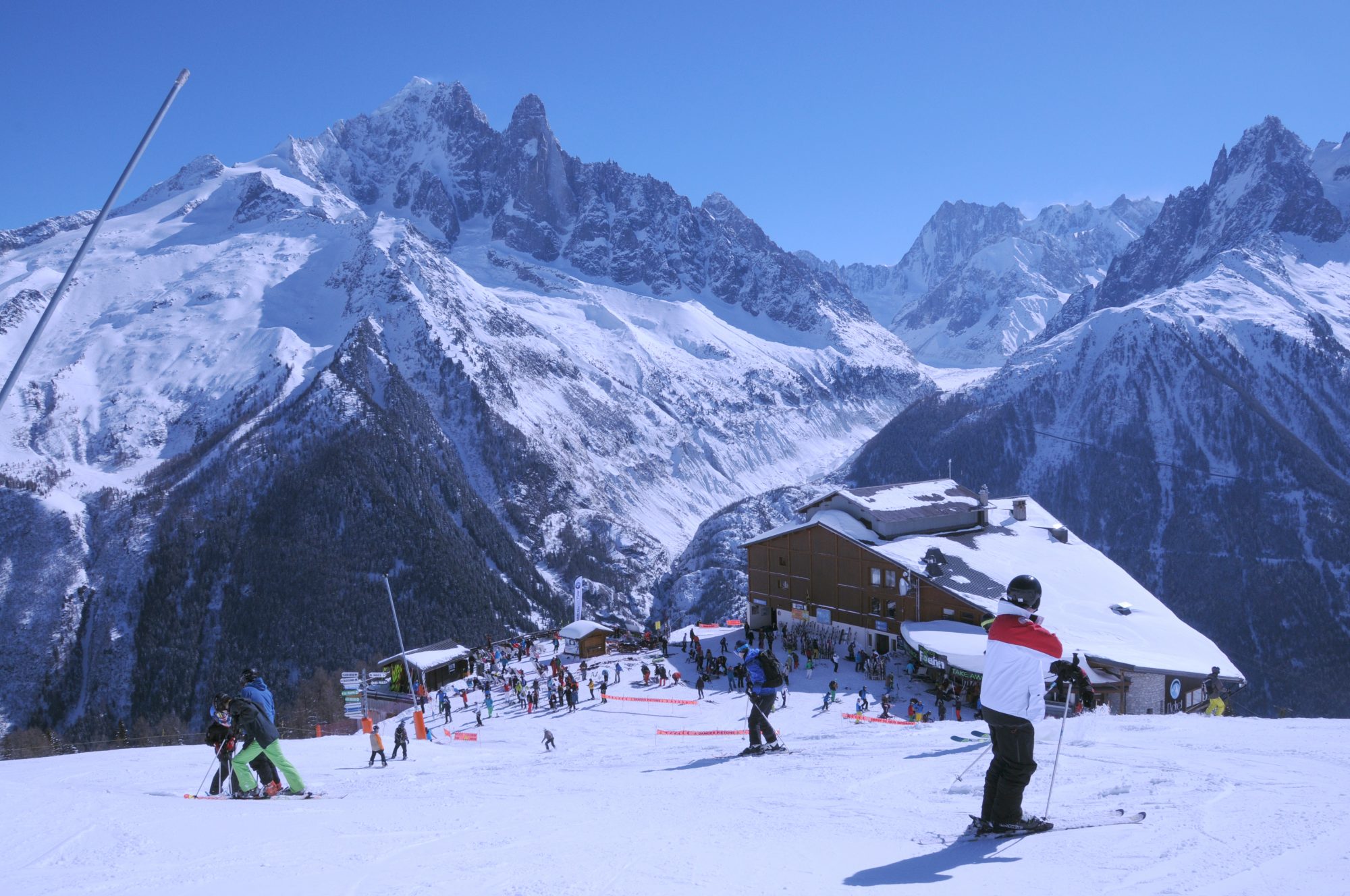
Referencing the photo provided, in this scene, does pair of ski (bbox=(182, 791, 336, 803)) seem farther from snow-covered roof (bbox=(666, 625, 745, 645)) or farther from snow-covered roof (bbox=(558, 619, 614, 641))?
snow-covered roof (bbox=(558, 619, 614, 641))

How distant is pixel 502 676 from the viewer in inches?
1741

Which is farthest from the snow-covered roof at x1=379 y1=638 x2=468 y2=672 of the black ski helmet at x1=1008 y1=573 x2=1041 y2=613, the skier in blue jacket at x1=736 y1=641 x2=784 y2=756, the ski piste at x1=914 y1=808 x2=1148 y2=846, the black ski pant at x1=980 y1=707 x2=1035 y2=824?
the black ski helmet at x1=1008 y1=573 x2=1041 y2=613

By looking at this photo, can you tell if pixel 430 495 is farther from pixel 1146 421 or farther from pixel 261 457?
pixel 1146 421

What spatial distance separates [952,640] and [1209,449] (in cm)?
13238

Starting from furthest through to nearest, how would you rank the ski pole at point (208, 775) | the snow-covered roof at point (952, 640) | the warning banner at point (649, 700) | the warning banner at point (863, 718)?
the snow-covered roof at point (952, 640) < the warning banner at point (649, 700) < the warning banner at point (863, 718) < the ski pole at point (208, 775)

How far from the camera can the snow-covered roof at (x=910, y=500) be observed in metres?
53.6

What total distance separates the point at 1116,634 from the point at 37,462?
172 m

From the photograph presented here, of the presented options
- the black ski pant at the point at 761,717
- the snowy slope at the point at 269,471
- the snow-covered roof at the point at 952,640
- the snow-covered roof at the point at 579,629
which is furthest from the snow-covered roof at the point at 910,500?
the snowy slope at the point at 269,471

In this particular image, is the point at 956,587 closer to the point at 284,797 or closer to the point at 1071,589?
the point at 1071,589

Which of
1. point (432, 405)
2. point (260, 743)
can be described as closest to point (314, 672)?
point (432, 405)

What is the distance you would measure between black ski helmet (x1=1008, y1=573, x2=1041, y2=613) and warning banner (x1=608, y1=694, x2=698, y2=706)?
27.4m

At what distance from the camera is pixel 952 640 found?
126 ft

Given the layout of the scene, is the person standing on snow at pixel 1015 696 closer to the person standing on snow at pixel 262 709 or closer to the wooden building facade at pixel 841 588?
the person standing on snow at pixel 262 709

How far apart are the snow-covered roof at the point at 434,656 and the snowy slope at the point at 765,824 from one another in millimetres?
35701
